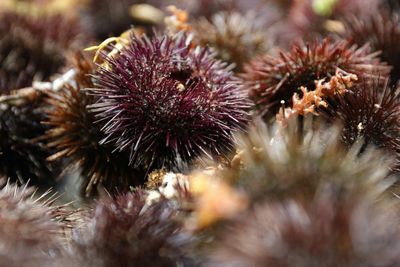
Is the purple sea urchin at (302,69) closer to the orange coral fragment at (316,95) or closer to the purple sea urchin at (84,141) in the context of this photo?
the orange coral fragment at (316,95)

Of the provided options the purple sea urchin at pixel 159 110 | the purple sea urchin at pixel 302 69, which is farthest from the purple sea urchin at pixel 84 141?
the purple sea urchin at pixel 302 69

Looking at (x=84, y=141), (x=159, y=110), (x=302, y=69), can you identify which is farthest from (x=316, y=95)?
(x=84, y=141)

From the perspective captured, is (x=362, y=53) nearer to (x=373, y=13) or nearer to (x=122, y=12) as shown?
(x=373, y=13)

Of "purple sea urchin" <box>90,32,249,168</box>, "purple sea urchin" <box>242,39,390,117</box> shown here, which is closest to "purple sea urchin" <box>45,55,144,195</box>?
"purple sea urchin" <box>90,32,249,168</box>

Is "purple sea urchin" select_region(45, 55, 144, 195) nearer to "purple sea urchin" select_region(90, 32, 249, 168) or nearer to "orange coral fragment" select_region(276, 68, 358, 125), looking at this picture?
"purple sea urchin" select_region(90, 32, 249, 168)

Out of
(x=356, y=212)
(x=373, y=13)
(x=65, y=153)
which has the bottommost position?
(x=65, y=153)

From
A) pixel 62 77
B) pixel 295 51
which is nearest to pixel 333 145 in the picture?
pixel 295 51
